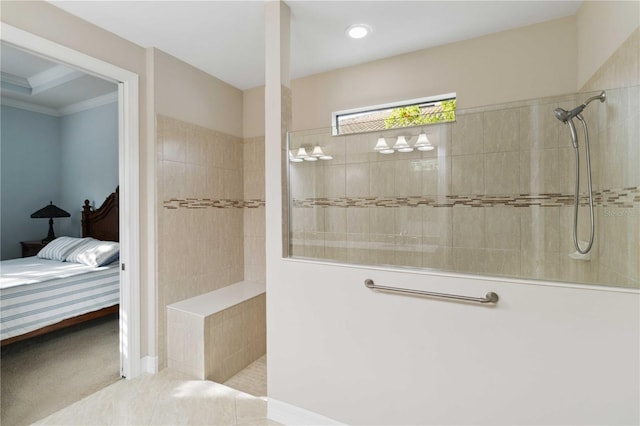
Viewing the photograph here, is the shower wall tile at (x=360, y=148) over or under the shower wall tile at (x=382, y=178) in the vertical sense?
over

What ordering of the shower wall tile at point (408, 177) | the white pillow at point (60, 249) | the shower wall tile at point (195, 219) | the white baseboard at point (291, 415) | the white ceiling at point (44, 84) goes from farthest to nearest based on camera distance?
the white pillow at point (60, 249) < the white ceiling at point (44, 84) < the shower wall tile at point (195, 219) < the white baseboard at point (291, 415) < the shower wall tile at point (408, 177)

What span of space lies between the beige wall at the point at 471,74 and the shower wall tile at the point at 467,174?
1014mm

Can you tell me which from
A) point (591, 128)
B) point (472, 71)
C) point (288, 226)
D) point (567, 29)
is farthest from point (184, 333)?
point (567, 29)

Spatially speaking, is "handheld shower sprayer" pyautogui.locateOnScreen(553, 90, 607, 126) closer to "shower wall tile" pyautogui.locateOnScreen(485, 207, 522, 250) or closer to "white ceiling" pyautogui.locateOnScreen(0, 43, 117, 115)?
"shower wall tile" pyautogui.locateOnScreen(485, 207, 522, 250)

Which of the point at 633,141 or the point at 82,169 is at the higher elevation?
the point at 82,169

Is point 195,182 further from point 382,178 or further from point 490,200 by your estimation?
point 490,200

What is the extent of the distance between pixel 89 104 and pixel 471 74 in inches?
185

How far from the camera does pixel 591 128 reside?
1.36m

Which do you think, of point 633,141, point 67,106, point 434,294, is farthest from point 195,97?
point 633,141

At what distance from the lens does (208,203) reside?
9.80 feet

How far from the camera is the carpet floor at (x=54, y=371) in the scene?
2.03 meters

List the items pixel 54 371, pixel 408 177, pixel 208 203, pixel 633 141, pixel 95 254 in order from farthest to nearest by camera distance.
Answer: pixel 95 254 < pixel 208 203 < pixel 54 371 < pixel 408 177 < pixel 633 141

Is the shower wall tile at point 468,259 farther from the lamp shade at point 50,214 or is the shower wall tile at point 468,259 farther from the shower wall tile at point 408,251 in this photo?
the lamp shade at point 50,214

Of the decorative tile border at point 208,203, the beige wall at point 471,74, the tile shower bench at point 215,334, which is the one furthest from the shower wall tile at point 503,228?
the decorative tile border at point 208,203
